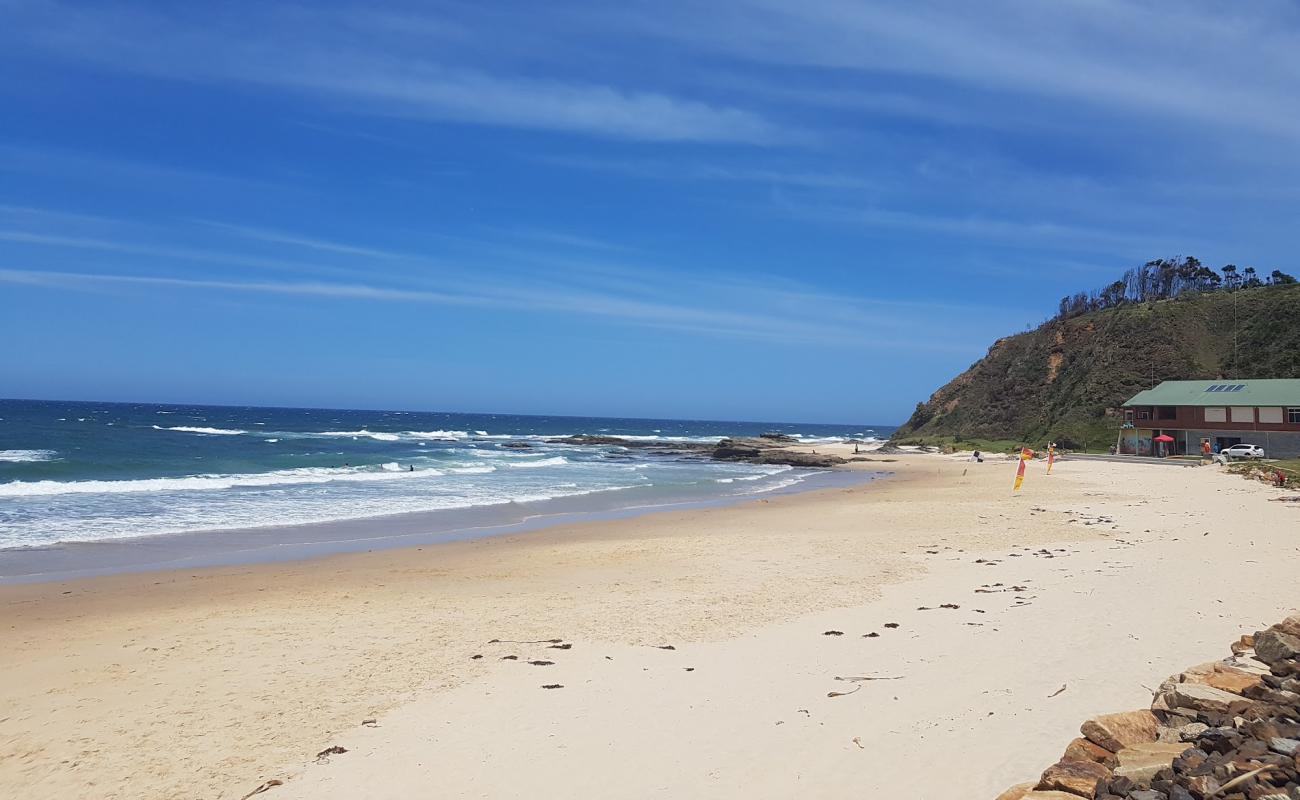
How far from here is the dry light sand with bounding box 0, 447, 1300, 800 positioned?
585cm

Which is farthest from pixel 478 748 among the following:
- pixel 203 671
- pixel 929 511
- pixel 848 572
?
pixel 929 511

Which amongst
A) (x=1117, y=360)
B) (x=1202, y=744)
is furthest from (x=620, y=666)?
(x=1117, y=360)

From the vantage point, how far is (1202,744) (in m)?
4.21

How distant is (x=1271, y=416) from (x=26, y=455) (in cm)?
6478

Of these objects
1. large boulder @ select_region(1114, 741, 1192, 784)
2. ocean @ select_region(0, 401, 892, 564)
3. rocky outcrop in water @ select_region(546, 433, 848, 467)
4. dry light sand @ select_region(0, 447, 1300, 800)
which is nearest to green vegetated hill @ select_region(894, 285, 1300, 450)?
rocky outcrop in water @ select_region(546, 433, 848, 467)

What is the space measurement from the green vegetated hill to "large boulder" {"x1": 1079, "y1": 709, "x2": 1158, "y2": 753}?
57930 mm

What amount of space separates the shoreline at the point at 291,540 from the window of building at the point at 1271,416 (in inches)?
1327

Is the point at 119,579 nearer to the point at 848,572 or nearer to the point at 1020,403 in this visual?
the point at 848,572

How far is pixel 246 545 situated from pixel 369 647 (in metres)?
10.5

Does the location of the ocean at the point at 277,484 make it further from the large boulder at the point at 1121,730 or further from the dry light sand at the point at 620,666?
the large boulder at the point at 1121,730

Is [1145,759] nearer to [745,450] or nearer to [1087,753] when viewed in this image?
[1087,753]

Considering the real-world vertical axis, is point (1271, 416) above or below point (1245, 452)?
above

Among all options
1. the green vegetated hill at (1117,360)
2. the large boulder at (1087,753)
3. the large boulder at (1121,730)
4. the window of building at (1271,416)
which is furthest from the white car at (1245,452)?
the large boulder at (1087,753)

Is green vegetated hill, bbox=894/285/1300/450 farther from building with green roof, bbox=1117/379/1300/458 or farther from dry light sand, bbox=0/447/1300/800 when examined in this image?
dry light sand, bbox=0/447/1300/800
